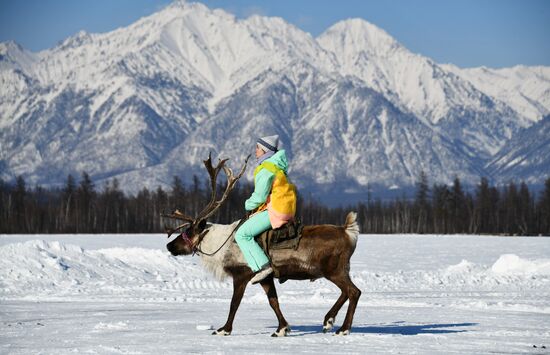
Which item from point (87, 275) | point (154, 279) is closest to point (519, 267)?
point (154, 279)

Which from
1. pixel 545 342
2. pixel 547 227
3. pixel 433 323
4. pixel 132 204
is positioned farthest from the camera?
pixel 132 204

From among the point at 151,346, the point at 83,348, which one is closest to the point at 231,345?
the point at 151,346

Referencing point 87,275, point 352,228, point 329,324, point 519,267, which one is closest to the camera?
point 352,228

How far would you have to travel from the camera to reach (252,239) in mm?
13641

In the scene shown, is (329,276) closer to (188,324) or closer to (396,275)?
(188,324)

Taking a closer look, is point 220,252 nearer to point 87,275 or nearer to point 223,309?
point 223,309

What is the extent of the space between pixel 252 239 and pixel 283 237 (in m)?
0.48

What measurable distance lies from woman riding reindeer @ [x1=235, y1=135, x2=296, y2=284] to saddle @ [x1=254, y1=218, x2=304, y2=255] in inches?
3.9

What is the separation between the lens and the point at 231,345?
12.4 meters

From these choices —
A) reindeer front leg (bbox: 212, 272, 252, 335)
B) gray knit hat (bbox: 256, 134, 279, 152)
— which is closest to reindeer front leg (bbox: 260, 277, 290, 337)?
reindeer front leg (bbox: 212, 272, 252, 335)

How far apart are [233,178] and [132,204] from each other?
448 ft

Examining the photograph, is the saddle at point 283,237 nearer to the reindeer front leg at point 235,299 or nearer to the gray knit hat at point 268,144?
the reindeer front leg at point 235,299

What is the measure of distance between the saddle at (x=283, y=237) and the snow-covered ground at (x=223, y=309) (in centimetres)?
138

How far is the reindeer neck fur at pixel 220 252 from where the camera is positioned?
546 inches
